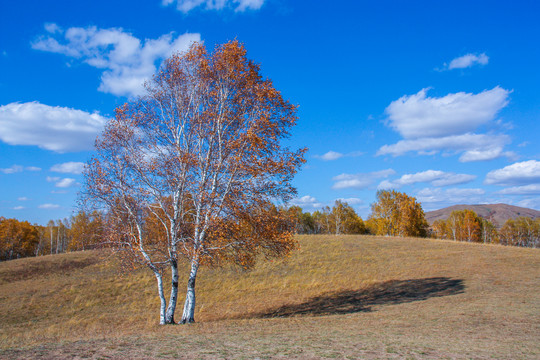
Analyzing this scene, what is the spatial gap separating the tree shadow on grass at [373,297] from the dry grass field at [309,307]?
74 millimetres

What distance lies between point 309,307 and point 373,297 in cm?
450

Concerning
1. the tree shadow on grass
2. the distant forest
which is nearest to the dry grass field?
the tree shadow on grass

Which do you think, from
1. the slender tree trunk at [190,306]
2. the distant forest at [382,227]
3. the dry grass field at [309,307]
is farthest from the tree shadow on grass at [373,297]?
the distant forest at [382,227]

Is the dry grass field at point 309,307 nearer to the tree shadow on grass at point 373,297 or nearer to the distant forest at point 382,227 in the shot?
the tree shadow on grass at point 373,297

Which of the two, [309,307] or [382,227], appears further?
[382,227]

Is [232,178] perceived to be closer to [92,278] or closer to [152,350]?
[152,350]

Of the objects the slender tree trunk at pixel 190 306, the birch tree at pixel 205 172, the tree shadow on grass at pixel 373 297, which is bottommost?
the tree shadow on grass at pixel 373 297

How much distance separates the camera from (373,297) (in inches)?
850

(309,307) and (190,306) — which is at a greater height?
(190,306)

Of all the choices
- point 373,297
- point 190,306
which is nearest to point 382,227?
point 373,297

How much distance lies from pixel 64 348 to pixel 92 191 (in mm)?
8439

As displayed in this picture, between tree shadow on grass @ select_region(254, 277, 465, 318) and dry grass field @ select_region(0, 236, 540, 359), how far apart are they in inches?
2.9

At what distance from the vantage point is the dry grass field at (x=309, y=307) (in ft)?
29.6

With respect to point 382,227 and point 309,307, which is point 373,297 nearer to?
point 309,307
